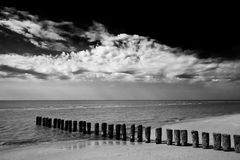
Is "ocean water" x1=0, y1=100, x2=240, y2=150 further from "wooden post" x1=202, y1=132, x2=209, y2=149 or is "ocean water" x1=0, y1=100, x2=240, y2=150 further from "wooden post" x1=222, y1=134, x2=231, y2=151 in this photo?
"wooden post" x1=222, y1=134, x2=231, y2=151

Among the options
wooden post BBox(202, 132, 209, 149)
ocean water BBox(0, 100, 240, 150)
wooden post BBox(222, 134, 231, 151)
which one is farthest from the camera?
ocean water BBox(0, 100, 240, 150)

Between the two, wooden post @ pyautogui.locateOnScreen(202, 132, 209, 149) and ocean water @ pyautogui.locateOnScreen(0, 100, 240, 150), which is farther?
ocean water @ pyautogui.locateOnScreen(0, 100, 240, 150)

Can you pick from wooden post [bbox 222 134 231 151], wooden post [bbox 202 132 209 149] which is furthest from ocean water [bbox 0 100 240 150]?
wooden post [bbox 222 134 231 151]

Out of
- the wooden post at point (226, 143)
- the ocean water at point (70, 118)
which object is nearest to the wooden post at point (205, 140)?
the wooden post at point (226, 143)

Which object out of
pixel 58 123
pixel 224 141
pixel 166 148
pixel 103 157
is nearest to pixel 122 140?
pixel 166 148

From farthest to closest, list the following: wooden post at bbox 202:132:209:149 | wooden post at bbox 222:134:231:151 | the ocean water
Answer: the ocean water < wooden post at bbox 202:132:209:149 < wooden post at bbox 222:134:231:151

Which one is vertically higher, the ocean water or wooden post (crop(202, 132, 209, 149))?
wooden post (crop(202, 132, 209, 149))

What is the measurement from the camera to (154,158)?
8758 mm

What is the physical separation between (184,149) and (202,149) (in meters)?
0.84

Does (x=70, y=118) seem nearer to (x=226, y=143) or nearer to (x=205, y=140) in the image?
(x=205, y=140)

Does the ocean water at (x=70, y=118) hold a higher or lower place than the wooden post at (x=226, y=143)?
lower

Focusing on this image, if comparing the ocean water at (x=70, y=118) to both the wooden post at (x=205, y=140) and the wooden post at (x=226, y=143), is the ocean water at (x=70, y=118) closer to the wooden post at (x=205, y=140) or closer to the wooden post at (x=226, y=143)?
the wooden post at (x=205, y=140)

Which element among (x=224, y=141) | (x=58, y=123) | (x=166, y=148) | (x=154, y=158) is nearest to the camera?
(x=154, y=158)

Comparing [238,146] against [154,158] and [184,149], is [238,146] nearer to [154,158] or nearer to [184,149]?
[184,149]
